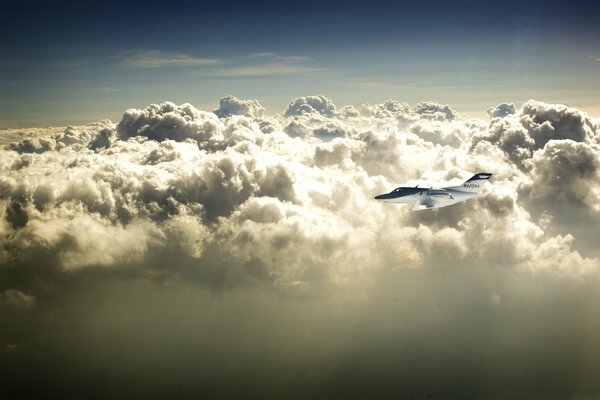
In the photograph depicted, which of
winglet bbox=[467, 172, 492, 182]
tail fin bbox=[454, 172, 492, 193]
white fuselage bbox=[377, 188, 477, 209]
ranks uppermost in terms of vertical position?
winglet bbox=[467, 172, 492, 182]

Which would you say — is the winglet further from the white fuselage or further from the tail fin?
the white fuselage

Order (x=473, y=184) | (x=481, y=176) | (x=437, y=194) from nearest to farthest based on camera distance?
(x=481, y=176) < (x=473, y=184) < (x=437, y=194)

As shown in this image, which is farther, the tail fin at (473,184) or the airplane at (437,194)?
the airplane at (437,194)

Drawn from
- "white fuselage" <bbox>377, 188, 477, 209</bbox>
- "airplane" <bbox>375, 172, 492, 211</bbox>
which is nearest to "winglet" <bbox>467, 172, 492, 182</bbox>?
"airplane" <bbox>375, 172, 492, 211</bbox>

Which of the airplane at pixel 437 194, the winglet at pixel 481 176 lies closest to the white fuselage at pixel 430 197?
the airplane at pixel 437 194

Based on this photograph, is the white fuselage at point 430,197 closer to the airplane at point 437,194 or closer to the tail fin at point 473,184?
the airplane at point 437,194

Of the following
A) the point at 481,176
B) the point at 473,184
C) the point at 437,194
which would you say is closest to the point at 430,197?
the point at 437,194

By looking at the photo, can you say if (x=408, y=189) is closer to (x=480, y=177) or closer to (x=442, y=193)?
(x=442, y=193)

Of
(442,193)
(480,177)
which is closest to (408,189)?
(442,193)

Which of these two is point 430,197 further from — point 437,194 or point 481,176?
point 481,176
